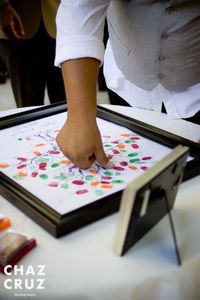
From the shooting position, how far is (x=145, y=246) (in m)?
0.54

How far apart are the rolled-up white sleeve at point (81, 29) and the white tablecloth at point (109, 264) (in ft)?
0.94

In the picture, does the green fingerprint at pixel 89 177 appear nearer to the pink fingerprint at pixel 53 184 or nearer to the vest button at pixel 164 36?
the pink fingerprint at pixel 53 184

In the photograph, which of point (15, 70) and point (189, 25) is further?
point (15, 70)

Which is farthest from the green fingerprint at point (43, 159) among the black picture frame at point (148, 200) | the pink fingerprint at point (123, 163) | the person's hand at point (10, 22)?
the person's hand at point (10, 22)

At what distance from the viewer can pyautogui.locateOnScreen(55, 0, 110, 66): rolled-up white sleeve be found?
0.69 m

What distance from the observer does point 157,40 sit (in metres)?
0.81

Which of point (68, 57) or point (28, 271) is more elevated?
point (68, 57)

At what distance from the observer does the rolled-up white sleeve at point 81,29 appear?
2.25 feet

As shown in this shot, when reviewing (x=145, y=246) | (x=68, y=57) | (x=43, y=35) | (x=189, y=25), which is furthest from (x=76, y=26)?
(x=43, y=35)

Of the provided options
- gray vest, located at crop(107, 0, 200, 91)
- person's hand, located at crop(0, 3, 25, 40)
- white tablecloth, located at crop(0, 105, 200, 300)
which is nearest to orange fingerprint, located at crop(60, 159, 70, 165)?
white tablecloth, located at crop(0, 105, 200, 300)

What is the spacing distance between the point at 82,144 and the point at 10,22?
851 millimetres

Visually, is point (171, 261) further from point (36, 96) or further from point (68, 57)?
point (36, 96)

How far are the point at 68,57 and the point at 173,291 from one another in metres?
0.41

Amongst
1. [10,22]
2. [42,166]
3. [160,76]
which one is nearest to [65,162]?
[42,166]
